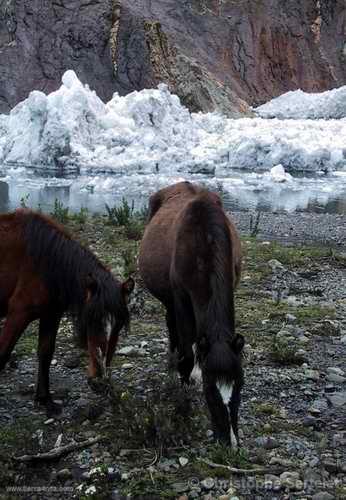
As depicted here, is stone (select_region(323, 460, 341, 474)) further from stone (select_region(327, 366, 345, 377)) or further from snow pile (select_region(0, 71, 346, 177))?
snow pile (select_region(0, 71, 346, 177))

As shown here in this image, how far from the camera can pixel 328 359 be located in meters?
5.92

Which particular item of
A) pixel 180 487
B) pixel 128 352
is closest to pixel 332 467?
pixel 180 487

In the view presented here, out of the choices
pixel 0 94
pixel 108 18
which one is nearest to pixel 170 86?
pixel 108 18

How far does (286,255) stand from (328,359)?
192 inches

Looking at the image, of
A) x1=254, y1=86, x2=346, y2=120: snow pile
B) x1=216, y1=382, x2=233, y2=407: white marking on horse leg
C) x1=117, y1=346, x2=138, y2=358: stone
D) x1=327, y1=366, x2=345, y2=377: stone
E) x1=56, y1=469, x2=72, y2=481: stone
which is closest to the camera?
x1=216, y1=382, x2=233, y2=407: white marking on horse leg

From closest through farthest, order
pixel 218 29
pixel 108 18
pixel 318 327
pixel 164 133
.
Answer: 1. pixel 318 327
2. pixel 164 133
3. pixel 108 18
4. pixel 218 29

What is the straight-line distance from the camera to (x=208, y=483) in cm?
358

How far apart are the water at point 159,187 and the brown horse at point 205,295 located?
1276 cm

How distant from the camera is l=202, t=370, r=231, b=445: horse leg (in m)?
3.69

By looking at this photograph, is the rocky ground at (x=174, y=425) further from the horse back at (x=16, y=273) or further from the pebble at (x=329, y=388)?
the horse back at (x=16, y=273)

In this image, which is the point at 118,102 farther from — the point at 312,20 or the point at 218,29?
the point at 312,20

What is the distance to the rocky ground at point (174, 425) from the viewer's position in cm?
363

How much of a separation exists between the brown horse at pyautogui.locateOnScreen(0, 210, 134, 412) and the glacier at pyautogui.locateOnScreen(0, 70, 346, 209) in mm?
20723

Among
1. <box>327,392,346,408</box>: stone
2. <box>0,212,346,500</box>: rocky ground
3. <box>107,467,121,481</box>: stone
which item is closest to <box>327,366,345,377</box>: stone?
<box>0,212,346,500</box>: rocky ground
